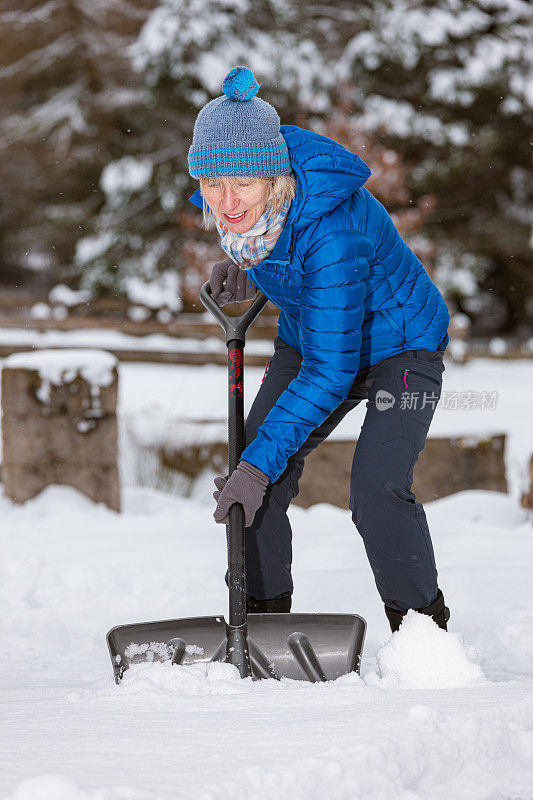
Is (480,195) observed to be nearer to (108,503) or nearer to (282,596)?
(108,503)

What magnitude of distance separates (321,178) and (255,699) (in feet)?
3.83

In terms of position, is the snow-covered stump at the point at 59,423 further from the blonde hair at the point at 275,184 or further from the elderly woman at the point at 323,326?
the blonde hair at the point at 275,184

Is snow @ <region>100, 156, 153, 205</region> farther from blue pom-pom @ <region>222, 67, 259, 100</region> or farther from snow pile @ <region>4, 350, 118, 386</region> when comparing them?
blue pom-pom @ <region>222, 67, 259, 100</region>

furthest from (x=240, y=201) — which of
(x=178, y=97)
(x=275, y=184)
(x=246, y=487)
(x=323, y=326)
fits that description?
(x=178, y=97)

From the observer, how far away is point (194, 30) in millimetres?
11344

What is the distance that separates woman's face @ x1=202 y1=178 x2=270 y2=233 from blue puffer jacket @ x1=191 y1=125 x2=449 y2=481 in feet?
0.25

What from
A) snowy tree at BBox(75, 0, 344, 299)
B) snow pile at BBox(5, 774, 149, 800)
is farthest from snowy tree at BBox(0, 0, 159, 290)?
snow pile at BBox(5, 774, 149, 800)

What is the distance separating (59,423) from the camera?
4.38 m

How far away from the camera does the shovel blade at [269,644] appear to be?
7.55 ft

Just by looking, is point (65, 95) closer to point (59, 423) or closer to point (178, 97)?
point (178, 97)

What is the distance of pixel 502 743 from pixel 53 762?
82 cm

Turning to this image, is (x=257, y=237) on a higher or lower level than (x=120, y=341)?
higher

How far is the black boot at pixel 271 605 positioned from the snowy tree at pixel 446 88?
968 cm

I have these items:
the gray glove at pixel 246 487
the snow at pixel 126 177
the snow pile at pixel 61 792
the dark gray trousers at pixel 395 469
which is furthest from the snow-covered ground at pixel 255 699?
the snow at pixel 126 177
